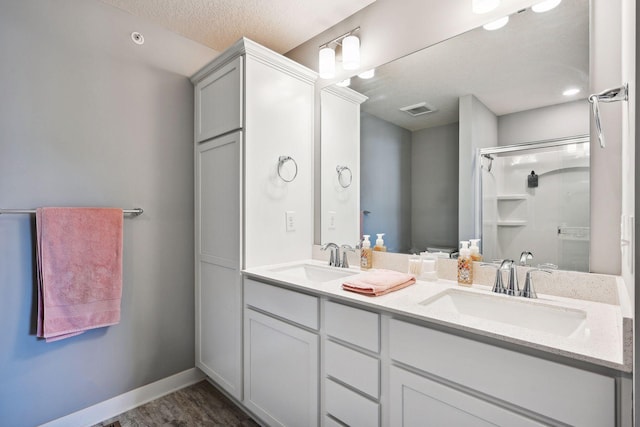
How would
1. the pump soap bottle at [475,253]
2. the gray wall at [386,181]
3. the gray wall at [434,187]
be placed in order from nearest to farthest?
the pump soap bottle at [475,253] < the gray wall at [434,187] < the gray wall at [386,181]

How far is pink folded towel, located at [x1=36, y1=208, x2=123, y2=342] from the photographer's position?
5.33 feet

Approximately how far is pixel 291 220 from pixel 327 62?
3.44 ft

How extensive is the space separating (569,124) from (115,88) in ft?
7.92

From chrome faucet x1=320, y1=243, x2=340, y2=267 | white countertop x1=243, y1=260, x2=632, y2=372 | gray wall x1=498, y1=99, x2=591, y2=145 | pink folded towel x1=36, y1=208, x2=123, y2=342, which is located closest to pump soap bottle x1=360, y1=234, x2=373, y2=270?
chrome faucet x1=320, y1=243, x2=340, y2=267

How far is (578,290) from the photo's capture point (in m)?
1.21

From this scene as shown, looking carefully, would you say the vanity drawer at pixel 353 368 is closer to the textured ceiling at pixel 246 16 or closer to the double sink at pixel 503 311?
the double sink at pixel 503 311

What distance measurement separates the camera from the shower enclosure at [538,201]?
1243mm

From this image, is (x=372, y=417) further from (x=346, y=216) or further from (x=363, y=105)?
(x=363, y=105)

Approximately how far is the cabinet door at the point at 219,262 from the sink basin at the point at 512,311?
1.15m

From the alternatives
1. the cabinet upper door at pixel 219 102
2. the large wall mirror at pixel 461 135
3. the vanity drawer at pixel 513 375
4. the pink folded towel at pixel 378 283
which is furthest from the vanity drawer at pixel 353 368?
the cabinet upper door at pixel 219 102

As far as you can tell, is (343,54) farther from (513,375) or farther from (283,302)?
(513,375)

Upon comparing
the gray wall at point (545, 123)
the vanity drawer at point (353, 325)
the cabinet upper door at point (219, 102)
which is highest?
the cabinet upper door at point (219, 102)

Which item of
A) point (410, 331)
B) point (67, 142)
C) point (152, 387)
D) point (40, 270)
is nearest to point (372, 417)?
point (410, 331)

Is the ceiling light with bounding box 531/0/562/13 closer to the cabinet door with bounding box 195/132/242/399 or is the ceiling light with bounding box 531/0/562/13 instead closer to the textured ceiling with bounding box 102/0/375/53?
the textured ceiling with bounding box 102/0/375/53
